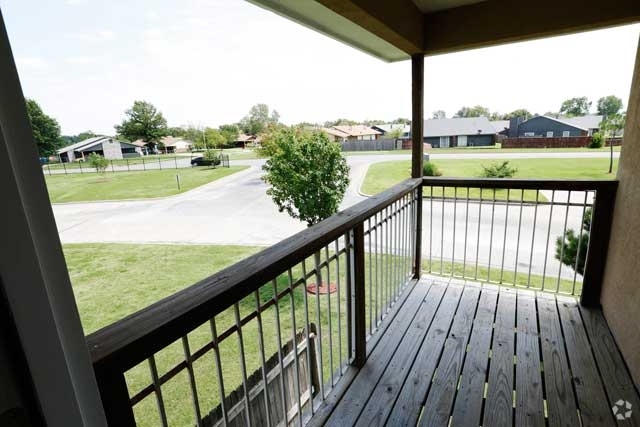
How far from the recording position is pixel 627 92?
86.7 inches

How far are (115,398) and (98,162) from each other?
74.3 inches

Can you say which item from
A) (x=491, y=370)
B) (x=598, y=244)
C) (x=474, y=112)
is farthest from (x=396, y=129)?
(x=491, y=370)

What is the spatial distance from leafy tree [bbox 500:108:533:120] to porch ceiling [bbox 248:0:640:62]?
1.39 m

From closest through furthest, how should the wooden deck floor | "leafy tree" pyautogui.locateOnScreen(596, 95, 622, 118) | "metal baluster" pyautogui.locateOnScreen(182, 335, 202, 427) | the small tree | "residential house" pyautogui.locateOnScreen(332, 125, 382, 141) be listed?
"metal baluster" pyautogui.locateOnScreen(182, 335, 202, 427) → the wooden deck floor → the small tree → "leafy tree" pyautogui.locateOnScreen(596, 95, 622, 118) → "residential house" pyautogui.locateOnScreen(332, 125, 382, 141)

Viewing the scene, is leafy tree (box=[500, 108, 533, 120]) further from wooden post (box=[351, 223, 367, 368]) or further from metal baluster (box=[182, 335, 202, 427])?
metal baluster (box=[182, 335, 202, 427])

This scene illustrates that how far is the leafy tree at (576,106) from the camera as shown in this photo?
A: 3.08m

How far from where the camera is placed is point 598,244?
241cm

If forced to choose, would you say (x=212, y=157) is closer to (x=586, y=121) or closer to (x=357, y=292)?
(x=357, y=292)

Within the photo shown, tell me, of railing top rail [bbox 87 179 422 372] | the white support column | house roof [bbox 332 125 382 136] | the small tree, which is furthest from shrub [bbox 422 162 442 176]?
the white support column

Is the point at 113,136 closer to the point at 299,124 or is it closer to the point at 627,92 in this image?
the point at 627,92

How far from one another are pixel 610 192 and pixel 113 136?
355cm

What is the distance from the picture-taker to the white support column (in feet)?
1.36

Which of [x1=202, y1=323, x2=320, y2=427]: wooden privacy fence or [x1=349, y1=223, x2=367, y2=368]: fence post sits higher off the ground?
[x1=349, y1=223, x2=367, y2=368]: fence post

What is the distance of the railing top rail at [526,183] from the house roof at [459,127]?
1.14 metres
